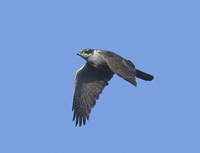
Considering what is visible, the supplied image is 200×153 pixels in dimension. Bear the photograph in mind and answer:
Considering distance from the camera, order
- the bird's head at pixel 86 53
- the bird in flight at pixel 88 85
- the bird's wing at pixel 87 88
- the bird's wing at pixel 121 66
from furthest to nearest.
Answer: the bird's wing at pixel 87 88 → the bird in flight at pixel 88 85 → the bird's head at pixel 86 53 → the bird's wing at pixel 121 66

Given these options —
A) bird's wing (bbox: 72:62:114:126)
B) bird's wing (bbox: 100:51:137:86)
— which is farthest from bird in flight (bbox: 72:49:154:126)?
bird's wing (bbox: 100:51:137:86)

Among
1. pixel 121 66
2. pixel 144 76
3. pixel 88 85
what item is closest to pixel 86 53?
pixel 88 85

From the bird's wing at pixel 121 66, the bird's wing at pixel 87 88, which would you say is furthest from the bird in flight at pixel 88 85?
the bird's wing at pixel 121 66

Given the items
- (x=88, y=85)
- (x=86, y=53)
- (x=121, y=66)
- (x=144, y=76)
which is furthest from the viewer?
(x=88, y=85)

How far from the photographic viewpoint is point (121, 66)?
1107 cm

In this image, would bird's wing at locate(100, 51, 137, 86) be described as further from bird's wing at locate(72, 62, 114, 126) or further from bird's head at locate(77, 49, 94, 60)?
bird's wing at locate(72, 62, 114, 126)

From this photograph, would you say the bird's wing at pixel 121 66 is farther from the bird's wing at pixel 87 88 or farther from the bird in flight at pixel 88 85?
the bird's wing at pixel 87 88

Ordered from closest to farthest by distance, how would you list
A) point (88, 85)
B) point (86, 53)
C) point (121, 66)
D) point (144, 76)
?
point (121, 66) < point (86, 53) < point (144, 76) < point (88, 85)

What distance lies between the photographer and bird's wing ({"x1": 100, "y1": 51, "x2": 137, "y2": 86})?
10.4 metres

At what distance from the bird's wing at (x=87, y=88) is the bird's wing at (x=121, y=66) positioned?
1.53 meters

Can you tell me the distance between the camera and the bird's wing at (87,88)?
44.6ft

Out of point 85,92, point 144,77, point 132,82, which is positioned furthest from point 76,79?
point 132,82

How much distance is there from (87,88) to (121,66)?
296 cm

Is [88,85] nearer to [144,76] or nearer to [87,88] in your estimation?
[87,88]
